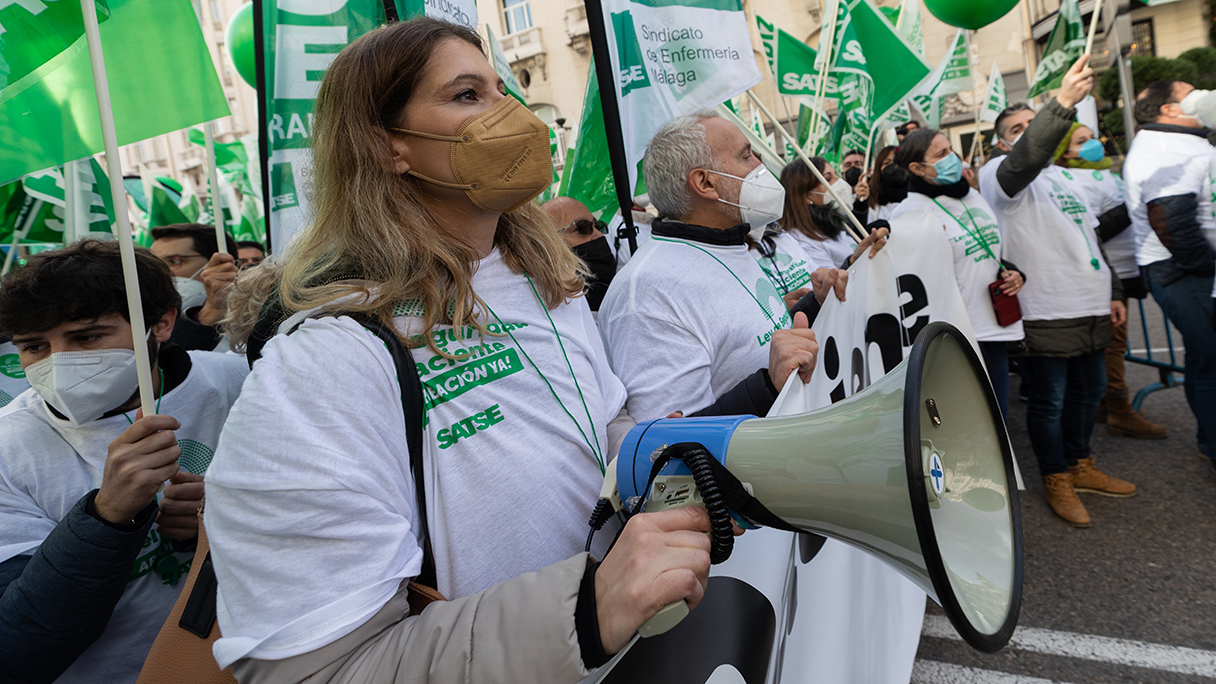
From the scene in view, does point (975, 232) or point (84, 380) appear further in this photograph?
point (975, 232)

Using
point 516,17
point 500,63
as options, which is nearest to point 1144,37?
point 516,17

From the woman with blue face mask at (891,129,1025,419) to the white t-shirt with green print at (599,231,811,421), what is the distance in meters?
1.84

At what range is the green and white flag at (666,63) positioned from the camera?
2988 mm

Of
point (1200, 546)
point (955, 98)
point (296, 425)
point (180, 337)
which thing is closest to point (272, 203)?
point (180, 337)

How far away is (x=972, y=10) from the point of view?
604cm

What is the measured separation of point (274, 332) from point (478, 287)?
1.07 ft

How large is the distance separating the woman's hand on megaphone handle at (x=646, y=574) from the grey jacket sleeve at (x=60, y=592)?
37.2 inches

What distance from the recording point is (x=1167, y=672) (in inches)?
92.7

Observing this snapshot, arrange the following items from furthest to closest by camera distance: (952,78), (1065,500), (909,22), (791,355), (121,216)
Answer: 1. (952,78)
2. (909,22)
3. (1065,500)
4. (791,355)
5. (121,216)

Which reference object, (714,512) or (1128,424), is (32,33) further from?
(1128,424)

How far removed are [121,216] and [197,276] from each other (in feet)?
6.97

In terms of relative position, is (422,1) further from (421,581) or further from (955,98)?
(955,98)

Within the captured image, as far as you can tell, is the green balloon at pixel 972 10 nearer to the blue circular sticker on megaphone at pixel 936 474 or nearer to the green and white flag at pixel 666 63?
the green and white flag at pixel 666 63

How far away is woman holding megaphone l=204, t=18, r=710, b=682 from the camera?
0.82 m
